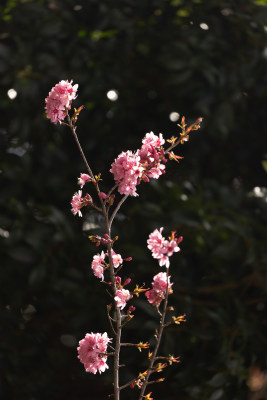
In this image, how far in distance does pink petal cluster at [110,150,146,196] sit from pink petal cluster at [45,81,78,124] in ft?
0.32

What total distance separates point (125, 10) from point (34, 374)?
98cm

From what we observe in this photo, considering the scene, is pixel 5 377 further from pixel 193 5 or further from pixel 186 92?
pixel 193 5

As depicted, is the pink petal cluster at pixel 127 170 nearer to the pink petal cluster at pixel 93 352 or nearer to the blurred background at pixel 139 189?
the pink petal cluster at pixel 93 352

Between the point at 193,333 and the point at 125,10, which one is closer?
the point at 193,333

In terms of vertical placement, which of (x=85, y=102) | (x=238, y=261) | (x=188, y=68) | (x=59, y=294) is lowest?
(x=59, y=294)

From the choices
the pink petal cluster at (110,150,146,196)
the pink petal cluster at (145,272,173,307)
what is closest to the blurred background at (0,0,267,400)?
the pink petal cluster at (145,272,173,307)

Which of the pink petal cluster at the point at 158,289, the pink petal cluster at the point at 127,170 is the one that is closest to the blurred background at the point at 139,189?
the pink petal cluster at the point at 158,289

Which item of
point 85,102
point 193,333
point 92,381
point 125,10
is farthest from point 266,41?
point 92,381

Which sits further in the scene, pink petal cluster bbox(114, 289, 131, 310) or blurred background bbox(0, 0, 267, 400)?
blurred background bbox(0, 0, 267, 400)

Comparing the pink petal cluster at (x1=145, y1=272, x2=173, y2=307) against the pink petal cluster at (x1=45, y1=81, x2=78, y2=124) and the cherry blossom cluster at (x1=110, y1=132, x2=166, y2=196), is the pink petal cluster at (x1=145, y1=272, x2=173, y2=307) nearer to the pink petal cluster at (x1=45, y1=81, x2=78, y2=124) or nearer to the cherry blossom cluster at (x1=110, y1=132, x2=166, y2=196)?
the cherry blossom cluster at (x1=110, y1=132, x2=166, y2=196)

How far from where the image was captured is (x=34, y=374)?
4.90 feet

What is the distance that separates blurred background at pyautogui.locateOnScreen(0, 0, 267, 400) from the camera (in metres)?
1.47

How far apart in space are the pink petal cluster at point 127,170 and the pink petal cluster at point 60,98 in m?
0.10

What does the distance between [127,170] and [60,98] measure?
12 cm
